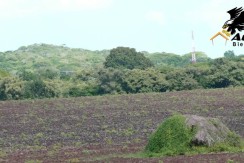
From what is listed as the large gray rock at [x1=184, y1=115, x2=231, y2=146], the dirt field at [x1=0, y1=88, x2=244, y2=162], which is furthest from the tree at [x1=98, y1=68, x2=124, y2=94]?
the large gray rock at [x1=184, y1=115, x2=231, y2=146]

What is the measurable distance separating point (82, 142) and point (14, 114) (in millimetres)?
13000

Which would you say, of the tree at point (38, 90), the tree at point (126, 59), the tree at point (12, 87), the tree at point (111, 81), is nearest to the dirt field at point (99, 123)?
the tree at point (111, 81)

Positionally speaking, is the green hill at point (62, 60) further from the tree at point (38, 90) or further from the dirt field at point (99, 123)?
the dirt field at point (99, 123)

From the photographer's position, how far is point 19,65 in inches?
5246

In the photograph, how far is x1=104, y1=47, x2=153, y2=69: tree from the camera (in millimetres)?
80000

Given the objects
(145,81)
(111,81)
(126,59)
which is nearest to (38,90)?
(111,81)

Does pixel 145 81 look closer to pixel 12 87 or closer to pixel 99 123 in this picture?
pixel 12 87

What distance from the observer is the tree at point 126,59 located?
8000 centimetres

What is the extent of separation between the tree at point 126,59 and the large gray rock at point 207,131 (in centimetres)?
5368

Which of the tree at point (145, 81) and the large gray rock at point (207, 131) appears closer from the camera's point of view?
the large gray rock at point (207, 131)

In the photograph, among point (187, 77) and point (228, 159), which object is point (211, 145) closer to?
point (228, 159)

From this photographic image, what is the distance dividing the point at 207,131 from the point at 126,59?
5551 cm

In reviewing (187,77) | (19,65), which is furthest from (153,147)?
(19,65)

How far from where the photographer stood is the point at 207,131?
82.9 ft
